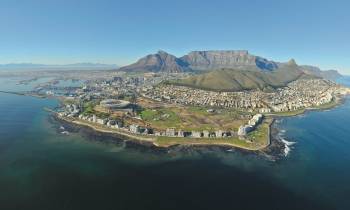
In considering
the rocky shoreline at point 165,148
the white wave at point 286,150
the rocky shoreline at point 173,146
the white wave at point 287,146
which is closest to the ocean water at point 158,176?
the white wave at point 287,146

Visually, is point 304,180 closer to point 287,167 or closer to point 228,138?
point 287,167

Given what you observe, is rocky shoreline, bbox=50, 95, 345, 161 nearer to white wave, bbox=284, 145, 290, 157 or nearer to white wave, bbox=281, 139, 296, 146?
white wave, bbox=284, 145, 290, 157

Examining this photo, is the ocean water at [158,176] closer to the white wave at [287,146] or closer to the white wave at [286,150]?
the white wave at [287,146]

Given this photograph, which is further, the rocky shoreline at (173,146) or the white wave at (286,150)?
the rocky shoreline at (173,146)

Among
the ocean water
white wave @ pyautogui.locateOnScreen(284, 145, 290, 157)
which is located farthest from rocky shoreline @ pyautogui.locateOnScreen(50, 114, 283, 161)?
the ocean water

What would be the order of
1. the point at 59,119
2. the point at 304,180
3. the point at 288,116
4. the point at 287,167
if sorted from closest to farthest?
the point at 304,180
the point at 287,167
the point at 59,119
the point at 288,116

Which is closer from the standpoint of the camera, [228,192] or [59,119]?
[228,192]

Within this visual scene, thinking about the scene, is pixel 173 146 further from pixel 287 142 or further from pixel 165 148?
pixel 287 142

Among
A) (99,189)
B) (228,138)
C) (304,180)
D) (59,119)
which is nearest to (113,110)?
(59,119)
